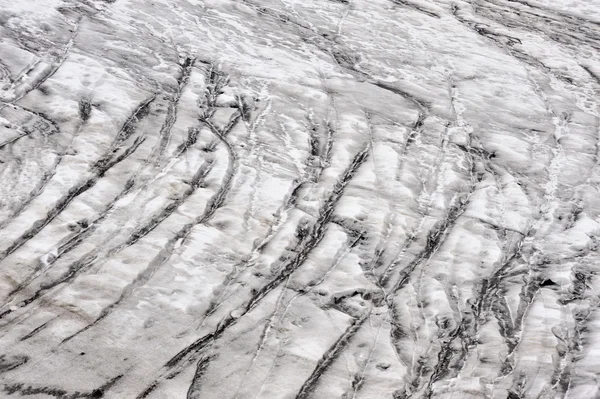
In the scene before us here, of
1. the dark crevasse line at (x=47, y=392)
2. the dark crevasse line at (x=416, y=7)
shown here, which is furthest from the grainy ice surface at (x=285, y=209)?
the dark crevasse line at (x=416, y=7)

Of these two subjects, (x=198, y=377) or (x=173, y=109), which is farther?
(x=173, y=109)

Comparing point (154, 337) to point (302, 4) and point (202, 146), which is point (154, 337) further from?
point (302, 4)

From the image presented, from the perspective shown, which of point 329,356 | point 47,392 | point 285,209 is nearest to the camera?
point 47,392

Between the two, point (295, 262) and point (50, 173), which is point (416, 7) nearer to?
point (295, 262)

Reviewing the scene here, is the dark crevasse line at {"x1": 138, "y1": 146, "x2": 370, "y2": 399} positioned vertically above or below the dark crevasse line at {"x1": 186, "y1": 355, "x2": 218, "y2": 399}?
above

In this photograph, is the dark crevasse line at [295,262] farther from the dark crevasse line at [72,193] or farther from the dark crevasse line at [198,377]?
the dark crevasse line at [72,193]

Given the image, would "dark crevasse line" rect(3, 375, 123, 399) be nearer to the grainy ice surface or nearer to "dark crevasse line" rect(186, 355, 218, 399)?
the grainy ice surface

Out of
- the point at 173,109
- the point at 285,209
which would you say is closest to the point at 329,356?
the point at 285,209

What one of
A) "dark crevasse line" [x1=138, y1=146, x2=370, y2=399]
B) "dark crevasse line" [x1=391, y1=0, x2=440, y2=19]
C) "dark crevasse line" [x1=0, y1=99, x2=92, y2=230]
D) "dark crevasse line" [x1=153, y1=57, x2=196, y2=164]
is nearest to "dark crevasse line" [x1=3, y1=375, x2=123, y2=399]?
"dark crevasse line" [x1=138, y1=146, x2=370, y2=399]
